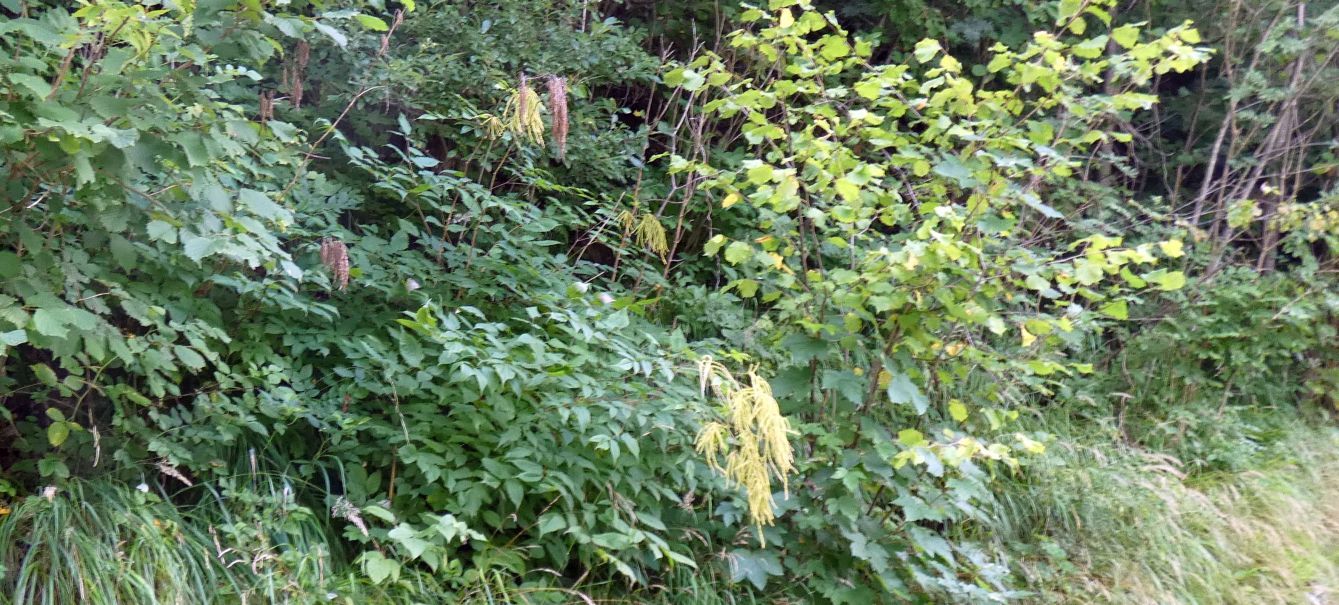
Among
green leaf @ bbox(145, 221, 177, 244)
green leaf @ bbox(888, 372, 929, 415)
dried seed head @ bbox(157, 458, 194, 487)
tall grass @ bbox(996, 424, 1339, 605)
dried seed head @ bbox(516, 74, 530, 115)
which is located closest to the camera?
green leaf @ bbox(145, 221, 177, 244)

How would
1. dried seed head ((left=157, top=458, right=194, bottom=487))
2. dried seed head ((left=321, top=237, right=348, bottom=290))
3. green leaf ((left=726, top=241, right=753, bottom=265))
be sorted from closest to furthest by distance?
dried seed head ((left=157, top=458, right=194, bottom=487)), dried seed head ((left=321, top=237, right=348, bottom=290)), green leaf ((left=726, top=241, right=753, bottom=265))

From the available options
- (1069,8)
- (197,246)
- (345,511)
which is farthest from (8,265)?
(1069,8)

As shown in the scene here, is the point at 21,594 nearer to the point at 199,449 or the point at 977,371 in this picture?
the point at 199,449

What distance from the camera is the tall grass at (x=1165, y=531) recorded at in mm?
4465

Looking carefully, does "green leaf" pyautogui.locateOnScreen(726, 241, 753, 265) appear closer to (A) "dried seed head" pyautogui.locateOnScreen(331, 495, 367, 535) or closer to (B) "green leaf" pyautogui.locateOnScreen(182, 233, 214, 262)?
(A) "dried seed head" pyautogui.locateOnScreen(331, 495, 367, 535)

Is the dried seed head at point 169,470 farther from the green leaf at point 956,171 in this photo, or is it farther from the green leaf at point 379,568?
the green leaf at point 956,171

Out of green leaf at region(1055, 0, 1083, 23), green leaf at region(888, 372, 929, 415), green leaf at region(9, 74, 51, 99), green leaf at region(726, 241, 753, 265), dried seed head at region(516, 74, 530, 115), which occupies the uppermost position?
green leaf at region(1055, 0, 1083, 23)

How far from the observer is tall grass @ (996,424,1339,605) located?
176 inches

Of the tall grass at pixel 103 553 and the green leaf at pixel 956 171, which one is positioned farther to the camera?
the green leaf at pixel 956 171

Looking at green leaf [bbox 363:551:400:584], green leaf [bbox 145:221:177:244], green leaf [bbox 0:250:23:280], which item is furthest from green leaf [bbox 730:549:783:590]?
green leaf [bbox 0:250:23:280]

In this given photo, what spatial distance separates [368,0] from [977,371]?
3296 mm

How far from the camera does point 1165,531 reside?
4676 millimetres

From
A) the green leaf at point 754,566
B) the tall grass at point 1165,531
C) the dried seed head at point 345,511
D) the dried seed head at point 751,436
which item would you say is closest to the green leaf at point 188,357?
the dried seed head at point 345,511

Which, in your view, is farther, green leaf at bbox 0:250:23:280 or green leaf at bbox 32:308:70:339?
green leaf at bbox 0:250:23:280
